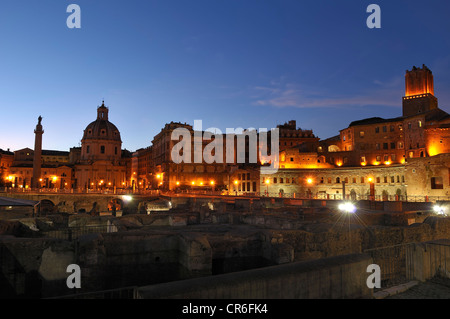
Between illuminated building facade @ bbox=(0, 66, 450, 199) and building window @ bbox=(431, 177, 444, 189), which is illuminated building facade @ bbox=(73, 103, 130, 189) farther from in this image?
building window @ bbox=(431, 177, 444, 189)

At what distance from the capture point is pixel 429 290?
29.1 ft

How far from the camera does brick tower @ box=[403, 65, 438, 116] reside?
6856cm

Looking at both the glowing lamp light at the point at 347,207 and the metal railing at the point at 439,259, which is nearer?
the metal railing at the point at 439,259

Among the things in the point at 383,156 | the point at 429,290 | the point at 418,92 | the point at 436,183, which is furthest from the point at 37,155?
the point at 418,92

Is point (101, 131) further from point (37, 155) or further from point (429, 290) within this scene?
point (429, 290)

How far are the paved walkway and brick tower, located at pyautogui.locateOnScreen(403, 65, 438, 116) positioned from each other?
70168 millimetres

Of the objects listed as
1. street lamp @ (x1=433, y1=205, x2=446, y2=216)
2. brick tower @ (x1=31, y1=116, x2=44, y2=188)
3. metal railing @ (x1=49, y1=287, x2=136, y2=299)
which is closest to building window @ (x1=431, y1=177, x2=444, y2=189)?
street lamp @ (x1=433, y1=205, x2=446, y2=216)

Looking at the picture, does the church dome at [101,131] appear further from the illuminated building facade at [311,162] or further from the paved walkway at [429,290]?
the paved walkway at [429,290]

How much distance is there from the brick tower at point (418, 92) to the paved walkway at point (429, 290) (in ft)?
230

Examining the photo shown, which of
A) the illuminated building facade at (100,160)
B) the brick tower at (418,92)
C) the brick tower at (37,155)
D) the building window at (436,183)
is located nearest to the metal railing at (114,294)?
the building window at (436,183)

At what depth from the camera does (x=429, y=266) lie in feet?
31.5

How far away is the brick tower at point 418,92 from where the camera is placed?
225 ft

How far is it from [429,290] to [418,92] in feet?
244

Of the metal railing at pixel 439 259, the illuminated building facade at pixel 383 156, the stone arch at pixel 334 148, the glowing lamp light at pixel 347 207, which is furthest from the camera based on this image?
the stone arch at pixel 334 148
